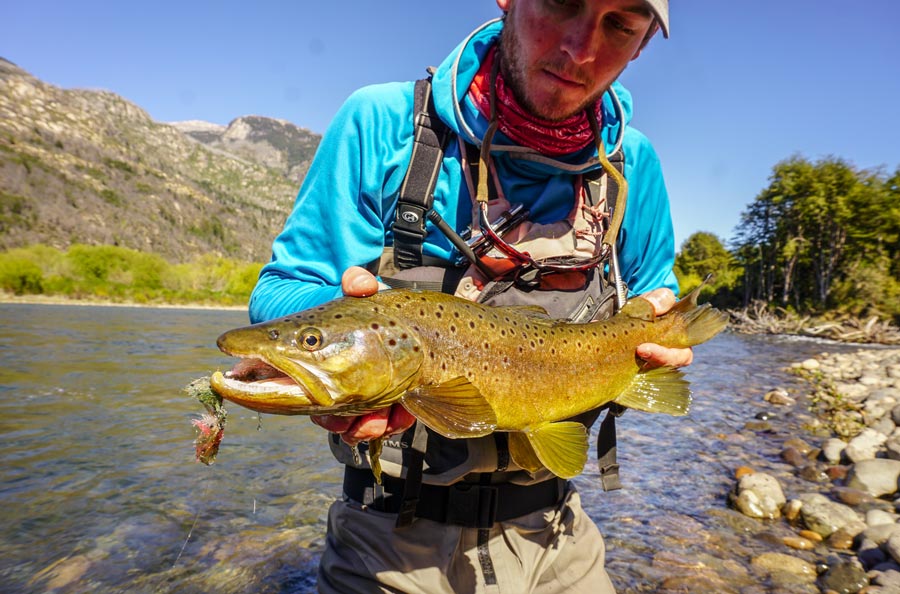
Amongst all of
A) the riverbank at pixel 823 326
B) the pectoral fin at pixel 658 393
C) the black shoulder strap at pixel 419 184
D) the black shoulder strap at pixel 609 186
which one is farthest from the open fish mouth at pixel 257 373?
the riverbank at pixel 823 326

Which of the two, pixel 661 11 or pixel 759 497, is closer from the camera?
pixel 661 11

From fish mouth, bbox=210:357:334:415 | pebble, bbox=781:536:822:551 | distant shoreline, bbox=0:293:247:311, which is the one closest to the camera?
fish mouth, bbox=210:357:334:415

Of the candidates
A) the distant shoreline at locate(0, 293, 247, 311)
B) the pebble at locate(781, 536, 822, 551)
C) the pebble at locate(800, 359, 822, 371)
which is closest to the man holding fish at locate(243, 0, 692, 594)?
the pebble at locate(781, 536, 822, 551)

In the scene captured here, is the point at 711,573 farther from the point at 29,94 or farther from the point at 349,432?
the point at 29,94

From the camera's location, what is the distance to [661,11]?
2162 millimetres

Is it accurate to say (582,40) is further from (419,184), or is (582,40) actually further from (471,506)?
(471,506)

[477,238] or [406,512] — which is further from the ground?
[477,238]

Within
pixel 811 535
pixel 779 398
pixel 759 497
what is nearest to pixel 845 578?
pixel 811 535

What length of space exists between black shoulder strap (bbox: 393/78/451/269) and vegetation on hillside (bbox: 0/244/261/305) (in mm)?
63849

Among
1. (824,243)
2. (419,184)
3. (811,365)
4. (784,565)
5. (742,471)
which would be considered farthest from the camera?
(824,243)

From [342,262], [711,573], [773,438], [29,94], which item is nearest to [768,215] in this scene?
[773,438]

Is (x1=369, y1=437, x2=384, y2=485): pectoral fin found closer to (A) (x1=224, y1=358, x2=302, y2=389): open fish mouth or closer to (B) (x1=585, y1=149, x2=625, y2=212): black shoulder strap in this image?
(A) (x1=224, y1=358, x2=302, y2=389): open fish mouth

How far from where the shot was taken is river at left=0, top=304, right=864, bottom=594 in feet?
14.8

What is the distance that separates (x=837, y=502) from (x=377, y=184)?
6.23 metres
